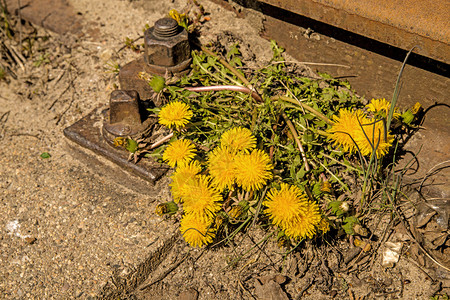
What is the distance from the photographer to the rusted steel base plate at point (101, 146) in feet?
7.43

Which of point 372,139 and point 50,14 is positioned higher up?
point 372,139

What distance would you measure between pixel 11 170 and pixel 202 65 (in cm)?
135

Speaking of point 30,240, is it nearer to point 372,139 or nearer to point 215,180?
point 215,180

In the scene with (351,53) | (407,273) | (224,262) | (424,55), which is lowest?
(224,262)

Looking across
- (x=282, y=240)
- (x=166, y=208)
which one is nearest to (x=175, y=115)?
(x=166, y=208)

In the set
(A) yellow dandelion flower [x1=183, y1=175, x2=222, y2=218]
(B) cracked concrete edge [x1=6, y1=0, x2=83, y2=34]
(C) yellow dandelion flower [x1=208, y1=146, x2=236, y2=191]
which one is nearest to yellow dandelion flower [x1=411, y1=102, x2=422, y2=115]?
(C) yellow dandelion flower [x1=208, y1=146, x2=236, y2=191]

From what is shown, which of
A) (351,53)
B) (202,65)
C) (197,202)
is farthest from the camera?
(202,65)

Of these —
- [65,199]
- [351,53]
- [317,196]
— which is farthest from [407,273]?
[65,199]

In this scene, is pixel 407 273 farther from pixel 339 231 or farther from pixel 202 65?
pixel 202 65

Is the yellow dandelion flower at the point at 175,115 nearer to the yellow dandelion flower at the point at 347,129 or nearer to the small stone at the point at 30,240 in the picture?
the yellow dandelion flower at the point at 347,129

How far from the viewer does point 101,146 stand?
239cm

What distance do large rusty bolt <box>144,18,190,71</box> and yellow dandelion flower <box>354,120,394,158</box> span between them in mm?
1211

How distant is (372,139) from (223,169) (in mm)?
711

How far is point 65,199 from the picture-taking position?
7.54 feet
